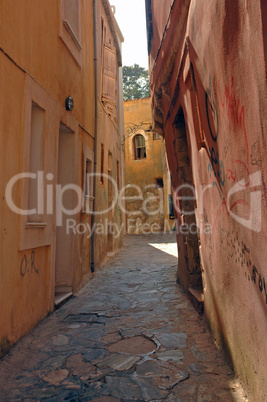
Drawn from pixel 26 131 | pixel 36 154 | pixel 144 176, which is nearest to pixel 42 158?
pixel 36 154

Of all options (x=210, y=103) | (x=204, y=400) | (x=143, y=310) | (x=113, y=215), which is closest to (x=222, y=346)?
(x=204, y=400)

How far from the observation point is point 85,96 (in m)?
7.00

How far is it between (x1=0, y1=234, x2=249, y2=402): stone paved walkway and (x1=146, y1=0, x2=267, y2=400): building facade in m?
0.27

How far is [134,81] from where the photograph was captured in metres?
31.9

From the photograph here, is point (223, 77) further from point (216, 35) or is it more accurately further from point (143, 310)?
point (143, 310)

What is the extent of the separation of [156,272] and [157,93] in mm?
3951

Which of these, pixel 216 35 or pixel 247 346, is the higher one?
pixel 216 35

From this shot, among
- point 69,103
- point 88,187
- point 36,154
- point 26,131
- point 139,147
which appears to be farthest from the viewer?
point 139,147

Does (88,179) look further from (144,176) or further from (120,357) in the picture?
(144,176)

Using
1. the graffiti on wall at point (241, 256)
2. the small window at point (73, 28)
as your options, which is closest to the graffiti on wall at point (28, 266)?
the graffiti on wall at point (241, 256)

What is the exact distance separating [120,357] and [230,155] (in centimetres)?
215

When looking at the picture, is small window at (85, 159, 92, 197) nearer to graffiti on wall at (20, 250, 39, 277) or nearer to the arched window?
graffiti on wall at (20, 250, 39, 277)

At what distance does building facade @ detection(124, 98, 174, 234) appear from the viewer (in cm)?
1981

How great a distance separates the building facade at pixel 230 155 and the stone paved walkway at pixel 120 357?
0.27 m
